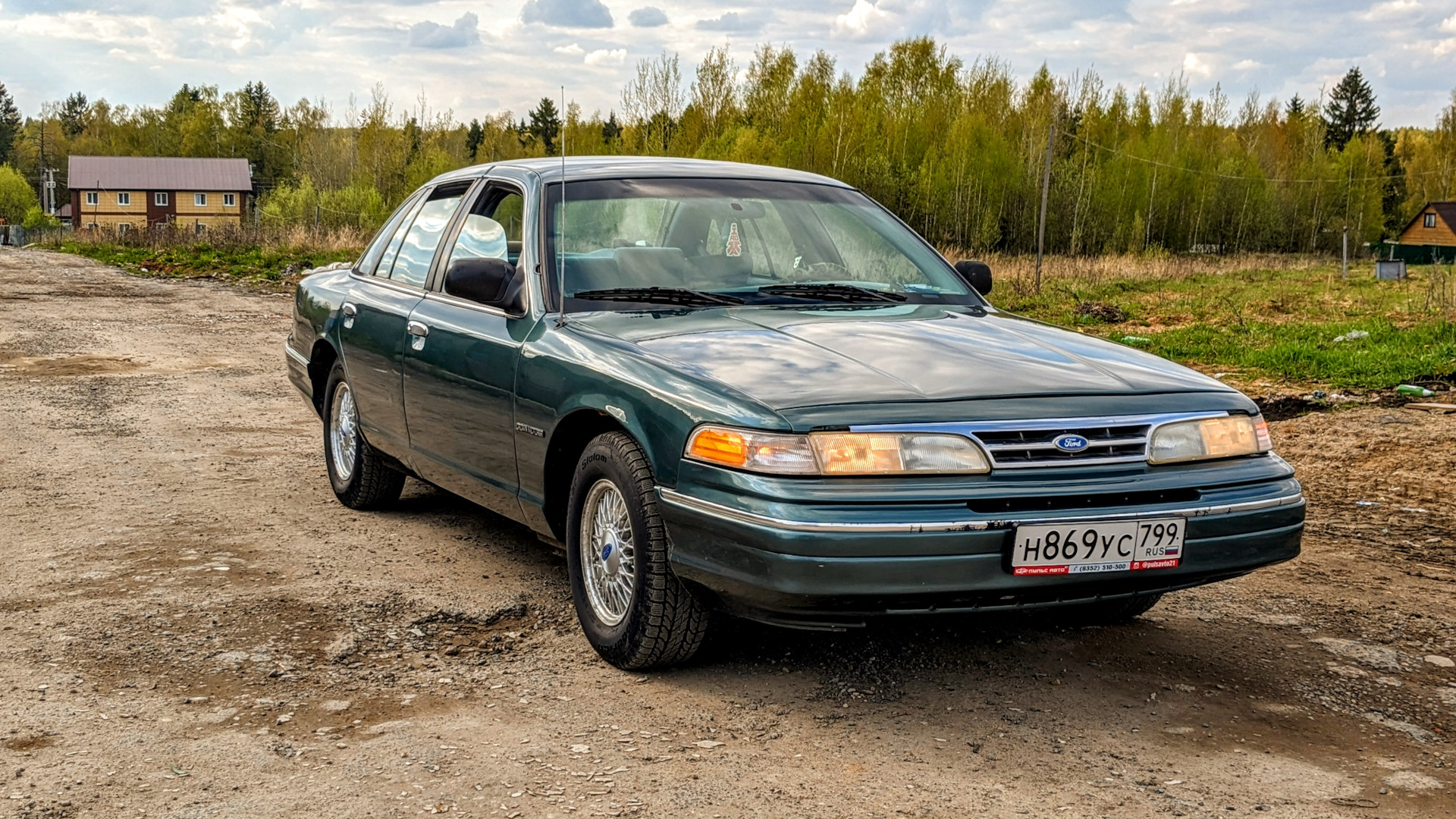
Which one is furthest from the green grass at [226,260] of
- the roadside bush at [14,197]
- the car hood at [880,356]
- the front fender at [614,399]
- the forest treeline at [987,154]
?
the roadside bush at [14,197]

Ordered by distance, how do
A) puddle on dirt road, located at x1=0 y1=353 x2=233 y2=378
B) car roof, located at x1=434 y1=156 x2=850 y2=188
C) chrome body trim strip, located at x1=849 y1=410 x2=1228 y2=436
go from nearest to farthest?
chrome body trim strip, located at x1=849 y1=410 x2=1228 y2=436 < car roof, located at x1=434 y1=156 x2=850 y2=188 < puddle on dirt road, located at x1=0 y1=353 x2=233 y2=378

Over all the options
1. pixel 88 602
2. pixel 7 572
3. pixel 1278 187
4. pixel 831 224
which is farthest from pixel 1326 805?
pixel 1278 187

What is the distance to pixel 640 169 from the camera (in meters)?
5.20

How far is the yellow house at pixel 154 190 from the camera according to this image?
96.2 meters

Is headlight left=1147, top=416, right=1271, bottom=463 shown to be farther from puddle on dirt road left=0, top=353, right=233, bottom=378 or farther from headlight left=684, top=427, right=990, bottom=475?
puddle on dirt road left=0, top=353, right=233, bottom=378

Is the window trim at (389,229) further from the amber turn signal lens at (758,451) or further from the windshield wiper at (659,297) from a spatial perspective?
the amber turn signal lens at (758,451)

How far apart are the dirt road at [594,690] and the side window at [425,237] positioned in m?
1.14

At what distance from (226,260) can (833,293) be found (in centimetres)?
2712

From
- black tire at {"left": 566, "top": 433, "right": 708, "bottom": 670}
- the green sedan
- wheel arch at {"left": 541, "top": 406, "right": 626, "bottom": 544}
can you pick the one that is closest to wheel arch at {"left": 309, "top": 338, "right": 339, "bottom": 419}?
the green sedan

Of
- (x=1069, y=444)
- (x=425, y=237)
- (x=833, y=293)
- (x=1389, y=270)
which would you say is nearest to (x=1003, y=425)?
(x=1069, y=444)

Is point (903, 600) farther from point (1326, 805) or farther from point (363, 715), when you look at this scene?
point (363, 715)

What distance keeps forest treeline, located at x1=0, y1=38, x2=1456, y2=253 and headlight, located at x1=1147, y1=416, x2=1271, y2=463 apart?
1255 inches

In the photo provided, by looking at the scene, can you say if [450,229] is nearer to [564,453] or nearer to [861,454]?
[564,453]

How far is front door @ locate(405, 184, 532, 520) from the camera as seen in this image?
4691 millimetres
